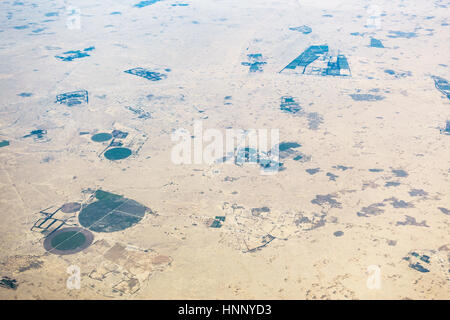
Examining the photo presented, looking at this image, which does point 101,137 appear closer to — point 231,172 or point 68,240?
point 68,240

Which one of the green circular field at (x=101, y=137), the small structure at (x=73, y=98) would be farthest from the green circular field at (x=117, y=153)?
the small structure at (x=73, y=98)

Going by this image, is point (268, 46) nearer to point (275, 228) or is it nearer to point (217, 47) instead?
point (217, 47)

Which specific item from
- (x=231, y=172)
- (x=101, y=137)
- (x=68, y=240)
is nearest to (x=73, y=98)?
(x=101, y=137)

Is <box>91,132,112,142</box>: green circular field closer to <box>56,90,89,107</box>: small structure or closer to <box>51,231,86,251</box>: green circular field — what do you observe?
<box>56,90,89,107</box>: small structure

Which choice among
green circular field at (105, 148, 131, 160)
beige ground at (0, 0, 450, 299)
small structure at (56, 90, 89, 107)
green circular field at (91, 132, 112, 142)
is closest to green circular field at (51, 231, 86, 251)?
beige ground at (0, 0, 450, 299)

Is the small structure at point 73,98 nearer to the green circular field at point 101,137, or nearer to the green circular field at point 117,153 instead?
the green circular field at point 101,137
